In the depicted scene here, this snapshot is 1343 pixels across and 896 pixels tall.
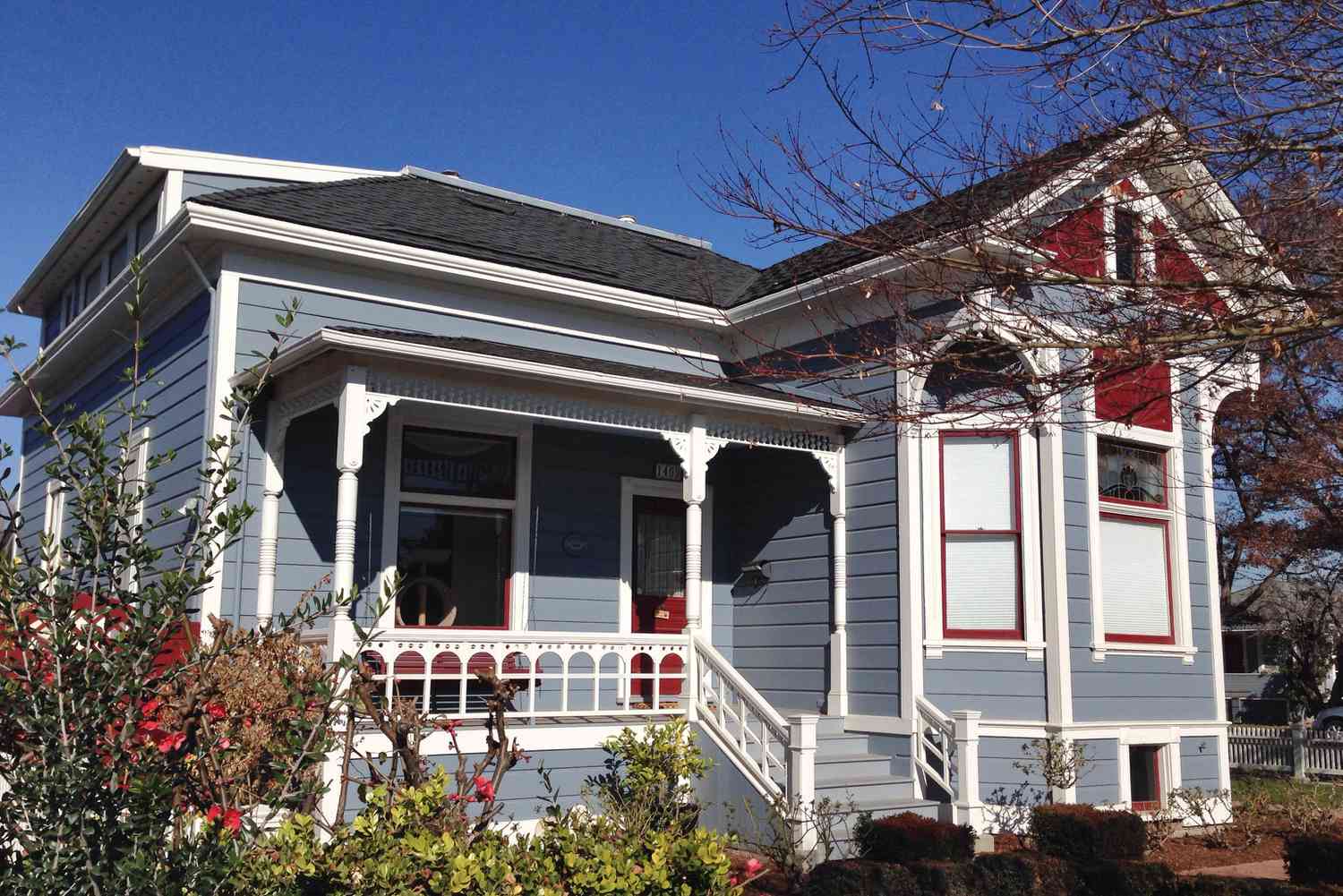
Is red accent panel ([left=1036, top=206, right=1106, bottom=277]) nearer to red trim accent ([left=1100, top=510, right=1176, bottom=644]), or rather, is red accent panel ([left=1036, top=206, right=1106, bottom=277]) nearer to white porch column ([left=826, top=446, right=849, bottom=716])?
white porch column ([left=826, top=446, right=849, bottom=716])

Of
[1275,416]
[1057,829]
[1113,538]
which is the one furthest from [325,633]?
[1275,416]

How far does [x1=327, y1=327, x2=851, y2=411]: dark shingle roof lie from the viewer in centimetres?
967

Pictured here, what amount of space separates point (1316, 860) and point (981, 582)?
12.0ft

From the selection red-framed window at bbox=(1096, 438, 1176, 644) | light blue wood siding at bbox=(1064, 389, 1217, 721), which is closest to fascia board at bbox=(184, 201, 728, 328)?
light blue wood siding at bbox=(1064, 389, 1217, 721)

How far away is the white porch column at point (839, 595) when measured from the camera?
1113 centimetres

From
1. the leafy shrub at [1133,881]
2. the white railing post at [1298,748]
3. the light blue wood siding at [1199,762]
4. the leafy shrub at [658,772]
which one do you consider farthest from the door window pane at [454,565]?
the white railing post at [1298,748]

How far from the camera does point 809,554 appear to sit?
11.9m

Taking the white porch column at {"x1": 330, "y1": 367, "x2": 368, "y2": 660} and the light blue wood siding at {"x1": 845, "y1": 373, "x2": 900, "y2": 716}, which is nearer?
the white porch column at {"x1": 330, "y1": 367, "x2": 368, "y2": 660}

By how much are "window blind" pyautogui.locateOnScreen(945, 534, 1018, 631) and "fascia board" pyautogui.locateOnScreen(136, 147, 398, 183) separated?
25.0ft

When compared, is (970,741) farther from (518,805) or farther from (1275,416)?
(1275,416)

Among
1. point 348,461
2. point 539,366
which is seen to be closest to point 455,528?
point 539,366

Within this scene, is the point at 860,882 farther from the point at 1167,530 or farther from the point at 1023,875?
the point at 1167,530

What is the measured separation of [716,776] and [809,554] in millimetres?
2876

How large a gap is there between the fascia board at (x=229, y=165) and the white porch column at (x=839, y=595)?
20.8 ft
